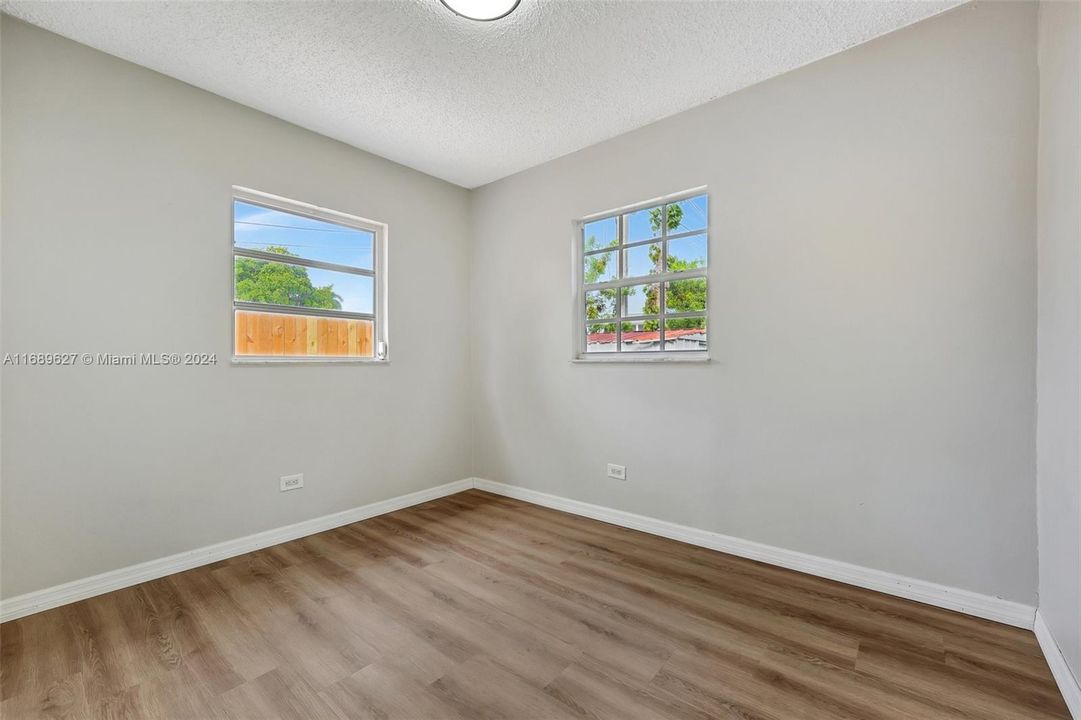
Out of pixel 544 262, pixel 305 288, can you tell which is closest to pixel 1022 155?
pixel 544 262

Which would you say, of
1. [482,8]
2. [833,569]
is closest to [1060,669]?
[833,569]

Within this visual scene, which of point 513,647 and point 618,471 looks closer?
point 513,647

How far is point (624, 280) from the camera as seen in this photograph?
3.46 metres

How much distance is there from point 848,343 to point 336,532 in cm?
348

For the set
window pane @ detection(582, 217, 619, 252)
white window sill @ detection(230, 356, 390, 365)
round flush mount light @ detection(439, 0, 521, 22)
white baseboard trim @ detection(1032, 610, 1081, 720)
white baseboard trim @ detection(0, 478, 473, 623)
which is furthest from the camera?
window pane @ detection(582, 217, 619, 252)

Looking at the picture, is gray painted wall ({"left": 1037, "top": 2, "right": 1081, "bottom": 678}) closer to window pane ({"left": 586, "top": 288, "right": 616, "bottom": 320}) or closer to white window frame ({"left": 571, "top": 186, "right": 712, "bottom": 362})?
white window frame ({"left": 571, "top": 186, "right": 712, "bottom": 362})

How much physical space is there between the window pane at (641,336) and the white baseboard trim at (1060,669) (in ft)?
7.31

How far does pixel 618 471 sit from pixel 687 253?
164 centimetres

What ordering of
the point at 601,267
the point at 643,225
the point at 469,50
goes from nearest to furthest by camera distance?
1. the point at 469,50
2. the point at 643,225
3. the point at 601,267

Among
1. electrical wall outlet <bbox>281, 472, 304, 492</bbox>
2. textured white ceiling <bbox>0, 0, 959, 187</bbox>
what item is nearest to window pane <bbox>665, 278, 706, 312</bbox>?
textured white ceiling <bbox>0, 0, 959, 187</bbox>

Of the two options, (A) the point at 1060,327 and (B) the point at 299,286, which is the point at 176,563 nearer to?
(B) the point at 299,286

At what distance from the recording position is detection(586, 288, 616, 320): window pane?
3.56 m

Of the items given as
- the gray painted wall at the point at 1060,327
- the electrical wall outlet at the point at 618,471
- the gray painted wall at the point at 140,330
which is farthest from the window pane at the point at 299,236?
the gray painted wall at the point at 1060,327

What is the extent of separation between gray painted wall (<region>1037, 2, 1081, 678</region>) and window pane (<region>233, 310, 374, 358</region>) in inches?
153
